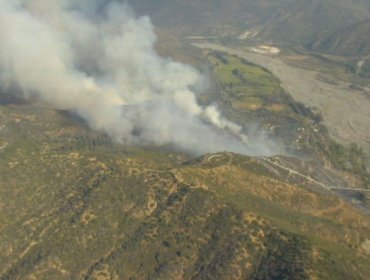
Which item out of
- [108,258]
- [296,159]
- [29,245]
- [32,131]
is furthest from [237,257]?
[32,131]

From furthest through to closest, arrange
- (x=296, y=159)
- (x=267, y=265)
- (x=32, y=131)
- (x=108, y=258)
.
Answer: (x=32, y=131), (x=296, y=159), (x=108, y=258), (x=267, y=265)

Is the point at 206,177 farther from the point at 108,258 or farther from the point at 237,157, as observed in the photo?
the point at 108,258

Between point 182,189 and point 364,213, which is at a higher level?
point 182,189

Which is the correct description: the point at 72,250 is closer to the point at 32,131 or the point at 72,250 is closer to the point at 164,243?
the point at 164,243

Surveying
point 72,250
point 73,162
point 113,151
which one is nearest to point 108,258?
point 72,250

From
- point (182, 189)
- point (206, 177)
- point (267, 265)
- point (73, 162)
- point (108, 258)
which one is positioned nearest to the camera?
point (267, 265)

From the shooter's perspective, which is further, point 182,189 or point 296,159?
point 296,159
